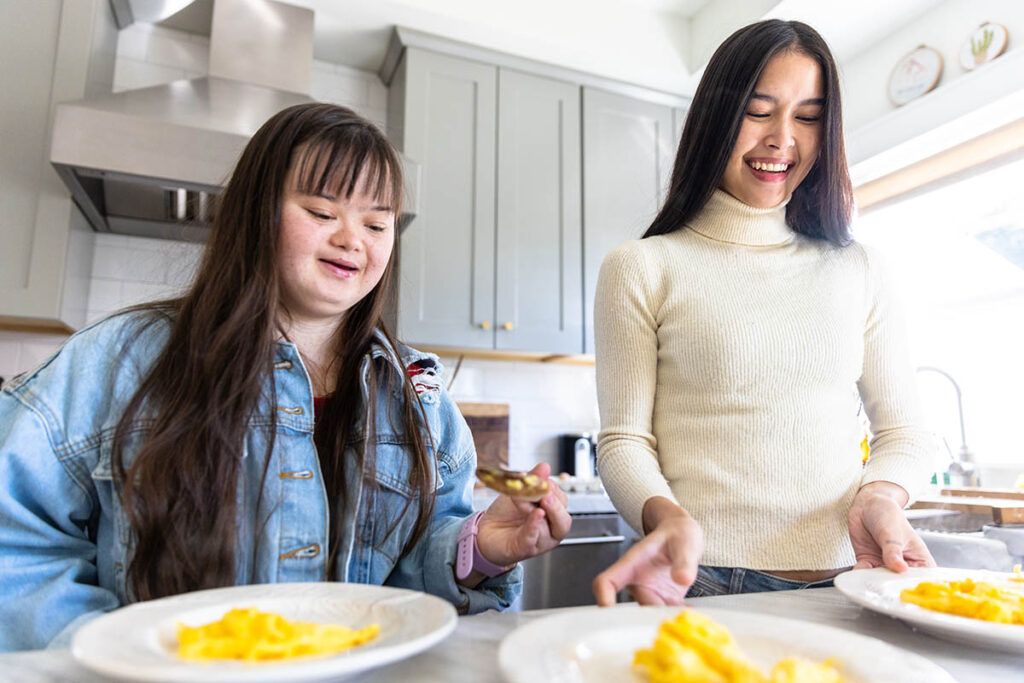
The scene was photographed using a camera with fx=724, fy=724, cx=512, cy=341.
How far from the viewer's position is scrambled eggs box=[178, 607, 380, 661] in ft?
1.45

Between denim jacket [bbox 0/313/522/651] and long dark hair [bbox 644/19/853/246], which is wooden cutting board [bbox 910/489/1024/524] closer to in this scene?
long dark hair [bbox 644/19/853/246]

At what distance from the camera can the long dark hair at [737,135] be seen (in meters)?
0.98

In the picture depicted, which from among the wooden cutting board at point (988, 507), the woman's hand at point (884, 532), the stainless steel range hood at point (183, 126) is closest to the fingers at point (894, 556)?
the woman's hand at point (884, 532)

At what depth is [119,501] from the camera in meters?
0.75

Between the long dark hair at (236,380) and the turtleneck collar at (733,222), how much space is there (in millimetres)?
448

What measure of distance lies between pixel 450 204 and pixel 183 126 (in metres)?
1.00

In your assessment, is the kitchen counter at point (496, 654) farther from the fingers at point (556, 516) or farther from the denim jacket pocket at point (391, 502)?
the denim jacket pocket at point (391, 502)

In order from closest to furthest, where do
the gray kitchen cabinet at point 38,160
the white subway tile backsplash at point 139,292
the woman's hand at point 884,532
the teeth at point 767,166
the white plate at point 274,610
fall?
the white plate at point 274,610 < the woman's hand at point 884,532 < the teeth at point 767,166 < the gray kitchen cabinet at point 38,160 < the white subway tile backsplash at point 139,292

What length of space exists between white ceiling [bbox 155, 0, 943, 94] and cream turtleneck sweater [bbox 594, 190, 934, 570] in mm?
1886

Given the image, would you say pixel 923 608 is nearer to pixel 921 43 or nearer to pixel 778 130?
pixel 778 130

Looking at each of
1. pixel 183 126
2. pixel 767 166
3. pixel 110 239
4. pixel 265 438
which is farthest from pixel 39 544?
pixel 110 239

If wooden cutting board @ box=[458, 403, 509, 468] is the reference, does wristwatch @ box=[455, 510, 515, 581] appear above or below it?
below

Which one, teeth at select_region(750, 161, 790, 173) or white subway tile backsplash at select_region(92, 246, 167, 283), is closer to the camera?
teeth at select_region(750, 161, 790, 173)

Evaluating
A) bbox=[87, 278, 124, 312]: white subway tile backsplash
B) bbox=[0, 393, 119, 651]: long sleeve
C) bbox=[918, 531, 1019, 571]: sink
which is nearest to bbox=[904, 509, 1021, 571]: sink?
bbox=[918, 531, 1019, 571]: sink
